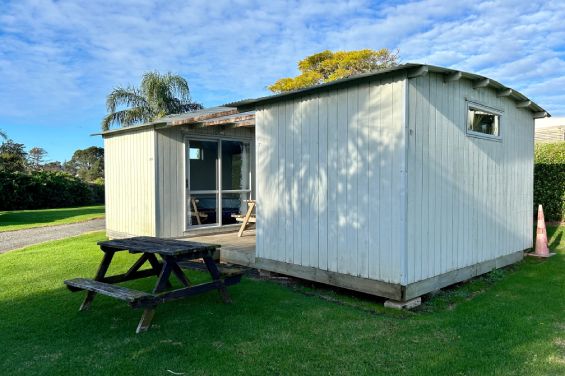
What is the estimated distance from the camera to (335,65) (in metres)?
25.6

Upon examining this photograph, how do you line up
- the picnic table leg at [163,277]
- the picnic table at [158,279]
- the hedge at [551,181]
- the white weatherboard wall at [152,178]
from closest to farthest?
the picnic table at [158,279] < the picnic table leg at [163,277] < the white weatherboard wall at [152,178] < the hedge at [551,181]

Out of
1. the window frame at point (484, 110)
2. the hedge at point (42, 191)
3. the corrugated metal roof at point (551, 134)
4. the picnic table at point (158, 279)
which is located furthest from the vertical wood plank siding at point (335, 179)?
the hedge at point (42, 191)

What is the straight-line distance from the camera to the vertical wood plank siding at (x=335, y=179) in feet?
14.7

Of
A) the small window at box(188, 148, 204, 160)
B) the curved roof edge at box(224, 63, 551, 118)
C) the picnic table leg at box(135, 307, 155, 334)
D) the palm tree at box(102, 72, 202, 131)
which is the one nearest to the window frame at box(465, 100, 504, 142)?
the curved roof edge at box(224, 63, 551, 118)

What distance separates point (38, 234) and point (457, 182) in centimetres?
1113

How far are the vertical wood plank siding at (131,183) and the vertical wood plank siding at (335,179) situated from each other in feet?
10.7

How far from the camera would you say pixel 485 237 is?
5.94 meters

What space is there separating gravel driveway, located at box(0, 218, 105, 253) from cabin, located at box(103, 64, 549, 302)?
5.52 metres

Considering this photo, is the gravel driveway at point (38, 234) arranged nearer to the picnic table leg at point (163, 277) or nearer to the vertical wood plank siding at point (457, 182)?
the picnic table leg at point (163, 277)

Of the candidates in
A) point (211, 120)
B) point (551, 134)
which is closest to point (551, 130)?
point (551, 134)

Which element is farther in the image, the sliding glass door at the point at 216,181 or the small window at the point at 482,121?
the sliding glass door at the point at 216,181

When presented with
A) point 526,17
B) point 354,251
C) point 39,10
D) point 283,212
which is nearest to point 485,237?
point 354,251

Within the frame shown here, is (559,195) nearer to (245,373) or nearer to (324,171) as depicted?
(324,171)

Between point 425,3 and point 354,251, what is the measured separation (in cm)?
1029
